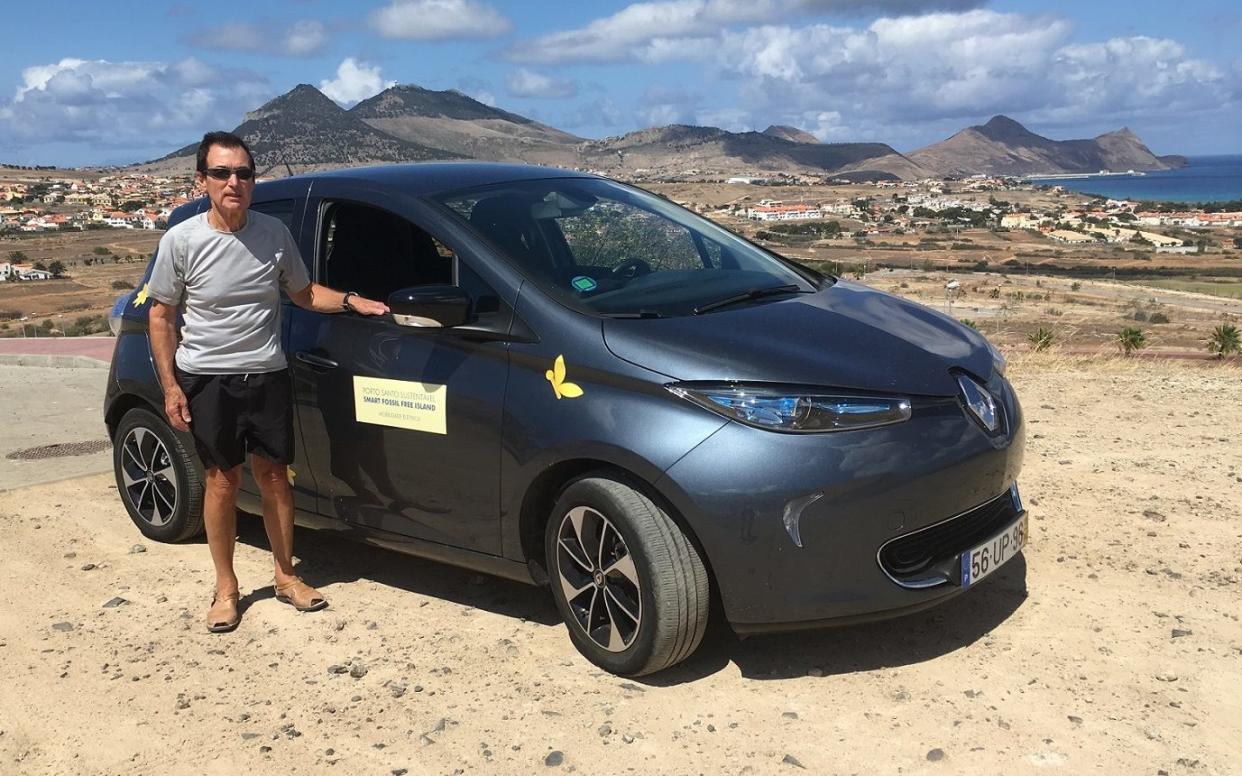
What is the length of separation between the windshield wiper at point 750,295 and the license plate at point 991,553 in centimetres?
122

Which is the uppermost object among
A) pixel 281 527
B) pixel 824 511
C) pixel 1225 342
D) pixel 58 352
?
pixel 824 511

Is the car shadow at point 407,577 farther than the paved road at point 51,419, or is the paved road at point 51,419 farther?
the paved road at point 51,419

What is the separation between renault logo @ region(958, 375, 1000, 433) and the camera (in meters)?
3.65

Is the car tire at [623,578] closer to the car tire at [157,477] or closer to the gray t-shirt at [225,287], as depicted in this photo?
the gray t-shirt at [225,287]

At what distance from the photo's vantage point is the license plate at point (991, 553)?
3.60 metres

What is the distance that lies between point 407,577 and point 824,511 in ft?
7.67

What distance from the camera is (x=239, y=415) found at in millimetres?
4211

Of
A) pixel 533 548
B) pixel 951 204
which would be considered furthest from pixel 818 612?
pixel 951 204

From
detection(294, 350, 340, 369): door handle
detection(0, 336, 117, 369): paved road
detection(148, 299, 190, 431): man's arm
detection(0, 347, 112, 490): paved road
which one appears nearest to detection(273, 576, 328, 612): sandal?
detection(148, 299, 190, 431): man's arm

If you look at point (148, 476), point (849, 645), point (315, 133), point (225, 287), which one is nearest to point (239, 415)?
point (225, 287)

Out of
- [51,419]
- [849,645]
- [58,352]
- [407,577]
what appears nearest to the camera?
[849,645]

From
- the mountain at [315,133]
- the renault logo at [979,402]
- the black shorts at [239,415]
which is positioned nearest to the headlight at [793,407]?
the renault logo at [979,402]

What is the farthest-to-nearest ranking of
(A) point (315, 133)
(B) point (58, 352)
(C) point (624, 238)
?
1. (A) point (315, 133)
2. (B) point (58, 352)
3. (C) point (624, 238)

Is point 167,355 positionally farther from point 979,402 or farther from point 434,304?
point 979,402
